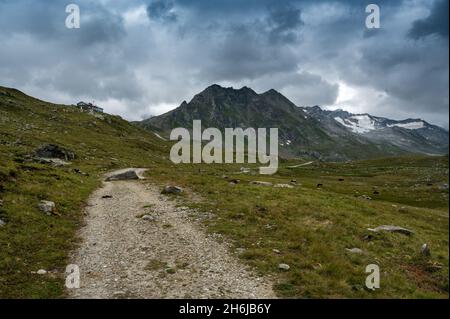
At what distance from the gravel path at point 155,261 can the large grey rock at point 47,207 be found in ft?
8.31

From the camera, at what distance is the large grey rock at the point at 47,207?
2616 centimetres

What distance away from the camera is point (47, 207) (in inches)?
1046

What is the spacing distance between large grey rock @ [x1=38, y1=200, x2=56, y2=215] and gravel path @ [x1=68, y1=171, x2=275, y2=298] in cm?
253

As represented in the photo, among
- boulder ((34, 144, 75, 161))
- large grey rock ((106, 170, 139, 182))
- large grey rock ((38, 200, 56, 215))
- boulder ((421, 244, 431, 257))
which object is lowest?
boulder ((421, 244, 431, 257))

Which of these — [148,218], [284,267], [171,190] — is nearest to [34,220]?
[148,218]

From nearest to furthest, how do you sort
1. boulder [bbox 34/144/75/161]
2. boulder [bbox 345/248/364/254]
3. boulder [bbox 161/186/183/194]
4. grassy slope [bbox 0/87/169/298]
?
grassy slope [bbox 0/87/169/298] < boulder [bbox 345/248/364/254] < boulder [bbox 161/186/183/194] < boulder [bbox 34/144/75/161]

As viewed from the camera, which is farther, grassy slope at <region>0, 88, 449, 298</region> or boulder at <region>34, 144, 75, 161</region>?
boulder at <region>34, 144, 75, 161</region>

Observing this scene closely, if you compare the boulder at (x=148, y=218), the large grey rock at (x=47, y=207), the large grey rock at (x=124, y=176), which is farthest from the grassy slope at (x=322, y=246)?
the large grey rock at (x=124, y=176)

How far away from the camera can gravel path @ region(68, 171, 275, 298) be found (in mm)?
14930

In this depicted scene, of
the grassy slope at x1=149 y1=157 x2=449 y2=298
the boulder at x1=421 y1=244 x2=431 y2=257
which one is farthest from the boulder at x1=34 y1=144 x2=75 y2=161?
the boulder at x1=421 y1=244 x2=431 y2=257

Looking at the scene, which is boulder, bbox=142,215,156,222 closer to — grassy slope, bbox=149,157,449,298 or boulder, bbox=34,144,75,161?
grassy slope, bbox=149,157,449,298

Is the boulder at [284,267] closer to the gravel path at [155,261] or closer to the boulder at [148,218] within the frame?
the gravel path at [155,261]

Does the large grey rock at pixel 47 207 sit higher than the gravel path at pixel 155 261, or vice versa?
the large grey rock at pixel 47 207
